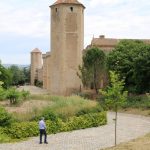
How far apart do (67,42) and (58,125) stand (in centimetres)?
2766

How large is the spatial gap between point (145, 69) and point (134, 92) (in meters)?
3.94

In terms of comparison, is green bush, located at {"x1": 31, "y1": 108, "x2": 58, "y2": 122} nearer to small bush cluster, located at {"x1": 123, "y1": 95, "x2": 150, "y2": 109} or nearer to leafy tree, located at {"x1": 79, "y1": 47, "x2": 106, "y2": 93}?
small bush cluster, located at {"x1": 123, "y1": 95, "x2": 150, "y2": 109}

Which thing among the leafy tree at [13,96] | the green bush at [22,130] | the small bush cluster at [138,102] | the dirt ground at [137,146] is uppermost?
the leafy tree at [13,96]

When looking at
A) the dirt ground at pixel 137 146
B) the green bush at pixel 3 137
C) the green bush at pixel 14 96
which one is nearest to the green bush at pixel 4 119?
the green bush at pixel 3 137

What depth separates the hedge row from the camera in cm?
2480

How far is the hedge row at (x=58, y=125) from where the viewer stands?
24795 mm

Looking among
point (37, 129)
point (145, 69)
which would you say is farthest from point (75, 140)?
point (145, 69)

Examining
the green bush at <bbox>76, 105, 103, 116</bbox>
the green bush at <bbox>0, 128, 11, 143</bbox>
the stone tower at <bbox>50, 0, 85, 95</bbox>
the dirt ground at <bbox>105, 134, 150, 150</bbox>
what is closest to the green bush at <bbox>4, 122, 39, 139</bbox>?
the green bush at <bbox>0, 128, 11, 143</bbox>

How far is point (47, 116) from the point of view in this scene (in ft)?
90.2

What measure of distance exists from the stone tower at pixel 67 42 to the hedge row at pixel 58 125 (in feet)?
75.2

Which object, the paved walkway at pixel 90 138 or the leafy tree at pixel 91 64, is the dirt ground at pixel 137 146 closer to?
the paved walkway at pixel 90 138

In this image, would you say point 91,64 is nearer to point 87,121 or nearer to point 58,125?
point 87,121

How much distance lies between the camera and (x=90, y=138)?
25.2m

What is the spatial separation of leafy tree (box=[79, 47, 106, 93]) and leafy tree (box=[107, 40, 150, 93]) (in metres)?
1.88
